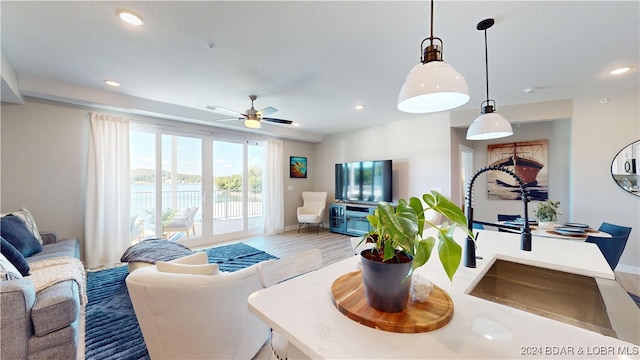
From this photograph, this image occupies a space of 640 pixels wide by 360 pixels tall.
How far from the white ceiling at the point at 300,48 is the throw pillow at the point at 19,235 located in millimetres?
1444

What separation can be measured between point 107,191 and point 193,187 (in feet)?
4.12

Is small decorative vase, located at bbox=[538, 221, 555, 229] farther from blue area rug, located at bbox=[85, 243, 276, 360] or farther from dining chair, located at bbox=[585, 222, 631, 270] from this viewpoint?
blue area rug, located at bbox=[85, 243, 276, 360]

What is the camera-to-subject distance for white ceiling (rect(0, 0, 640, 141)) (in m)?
1.70

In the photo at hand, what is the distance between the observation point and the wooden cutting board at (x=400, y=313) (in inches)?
26.0

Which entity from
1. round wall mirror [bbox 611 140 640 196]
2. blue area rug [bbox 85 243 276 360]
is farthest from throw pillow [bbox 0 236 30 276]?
round wall mirror [bbox 611 140 640 196]

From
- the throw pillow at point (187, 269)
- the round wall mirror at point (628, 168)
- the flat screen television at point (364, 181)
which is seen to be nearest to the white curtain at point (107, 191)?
the throw pillow at point (187, 269)

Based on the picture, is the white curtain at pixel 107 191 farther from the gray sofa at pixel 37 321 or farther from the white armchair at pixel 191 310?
the white armchair at pixel 191 310

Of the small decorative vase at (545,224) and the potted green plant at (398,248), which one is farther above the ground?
the potted green plant at (398,248)

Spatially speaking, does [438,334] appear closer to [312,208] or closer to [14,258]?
[14,258]

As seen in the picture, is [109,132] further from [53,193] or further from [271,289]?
[271,289]

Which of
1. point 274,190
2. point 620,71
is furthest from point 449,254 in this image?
point 274,190

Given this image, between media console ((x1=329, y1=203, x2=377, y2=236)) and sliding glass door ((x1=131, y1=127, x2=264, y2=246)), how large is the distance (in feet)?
5.48

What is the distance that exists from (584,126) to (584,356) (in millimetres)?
4336

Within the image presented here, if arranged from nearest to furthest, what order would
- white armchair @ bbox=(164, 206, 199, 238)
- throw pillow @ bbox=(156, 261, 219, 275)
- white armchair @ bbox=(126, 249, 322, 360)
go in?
white armchair @ bbox=(126, 249, 322, 360) < throw pillow @ bbox=(156, 261, 219, 275) < white armchair @ bbox=(164, 206, 199, 238)
